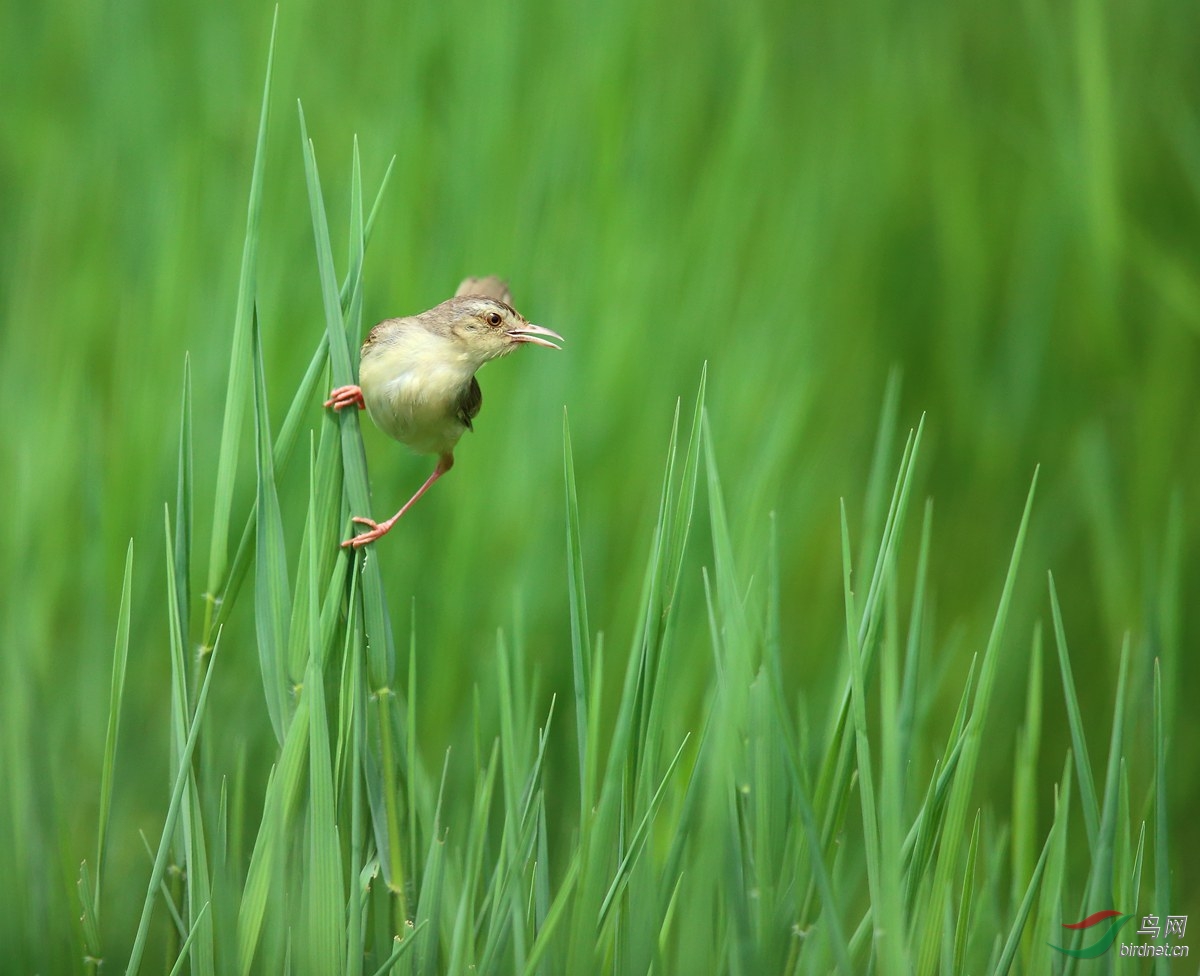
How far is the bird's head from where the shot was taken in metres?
1.32

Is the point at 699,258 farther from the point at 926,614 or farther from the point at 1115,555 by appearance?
the point at 1115,555

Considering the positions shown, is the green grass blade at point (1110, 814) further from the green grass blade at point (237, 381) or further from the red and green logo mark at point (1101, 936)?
the green grass blade at point (237, 381)

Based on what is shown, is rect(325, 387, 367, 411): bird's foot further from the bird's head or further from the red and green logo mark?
the red and green logo mark

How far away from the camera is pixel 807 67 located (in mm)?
2623

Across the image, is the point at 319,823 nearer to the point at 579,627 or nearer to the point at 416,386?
the point at 579,627

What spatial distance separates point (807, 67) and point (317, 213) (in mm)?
2031

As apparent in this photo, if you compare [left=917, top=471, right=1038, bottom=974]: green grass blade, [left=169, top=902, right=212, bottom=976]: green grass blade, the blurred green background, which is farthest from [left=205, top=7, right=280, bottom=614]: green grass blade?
[left=917, top=471, right=1038, bottom=974]: green grass blade

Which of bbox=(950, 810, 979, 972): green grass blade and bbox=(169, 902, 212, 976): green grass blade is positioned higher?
bbox=(169, 902, 212, 976): green grass blade

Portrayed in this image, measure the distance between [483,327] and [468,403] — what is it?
0.10 m

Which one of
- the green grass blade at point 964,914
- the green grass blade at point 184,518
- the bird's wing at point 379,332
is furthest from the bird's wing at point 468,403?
the green grass blade at point 964,914

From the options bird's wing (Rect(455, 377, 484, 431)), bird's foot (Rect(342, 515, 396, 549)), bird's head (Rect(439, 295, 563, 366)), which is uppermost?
bird's head (Rect(439, 295, 563, 366))

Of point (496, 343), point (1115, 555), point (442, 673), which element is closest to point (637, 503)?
point (442, 673)

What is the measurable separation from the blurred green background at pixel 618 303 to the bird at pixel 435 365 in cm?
35

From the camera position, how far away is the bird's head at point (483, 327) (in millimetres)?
1317
